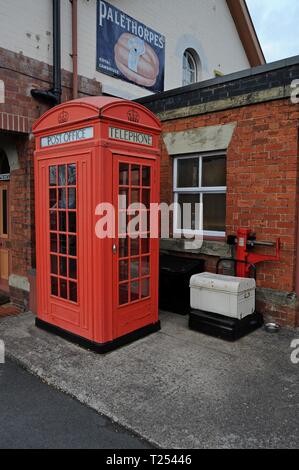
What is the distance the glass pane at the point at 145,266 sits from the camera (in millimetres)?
4934

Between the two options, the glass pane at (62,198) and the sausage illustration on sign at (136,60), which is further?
the sausage illustration on sign at (136,60)

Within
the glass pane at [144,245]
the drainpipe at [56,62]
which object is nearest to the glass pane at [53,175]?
the glass pane at [144,245]

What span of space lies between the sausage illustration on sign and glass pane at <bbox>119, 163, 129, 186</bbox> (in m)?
4.27

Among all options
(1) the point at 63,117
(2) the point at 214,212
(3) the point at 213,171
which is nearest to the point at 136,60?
(3) the point at 213,171

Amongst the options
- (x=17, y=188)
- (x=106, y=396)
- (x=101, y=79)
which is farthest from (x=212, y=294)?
(x=101, y=79)

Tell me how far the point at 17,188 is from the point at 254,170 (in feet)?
13.2

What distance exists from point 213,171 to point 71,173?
104 inches

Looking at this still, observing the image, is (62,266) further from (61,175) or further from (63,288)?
(61,175)

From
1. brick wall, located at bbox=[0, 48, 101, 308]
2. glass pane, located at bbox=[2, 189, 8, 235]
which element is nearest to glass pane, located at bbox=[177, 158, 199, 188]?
brick wall, located at bbox=[0, 48, 101, 308]

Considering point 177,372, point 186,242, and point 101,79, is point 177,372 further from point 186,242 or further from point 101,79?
point 101,79

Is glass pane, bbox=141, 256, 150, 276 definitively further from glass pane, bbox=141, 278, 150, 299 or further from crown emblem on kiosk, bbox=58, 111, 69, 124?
crown emblem on kiosk, bbox=58, 111, 69, 124

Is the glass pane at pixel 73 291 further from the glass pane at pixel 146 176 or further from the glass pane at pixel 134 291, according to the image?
the glass pane at pixel 146 176

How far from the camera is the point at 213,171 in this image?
617 centimetres

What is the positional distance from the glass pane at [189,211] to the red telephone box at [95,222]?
5.42 feet
